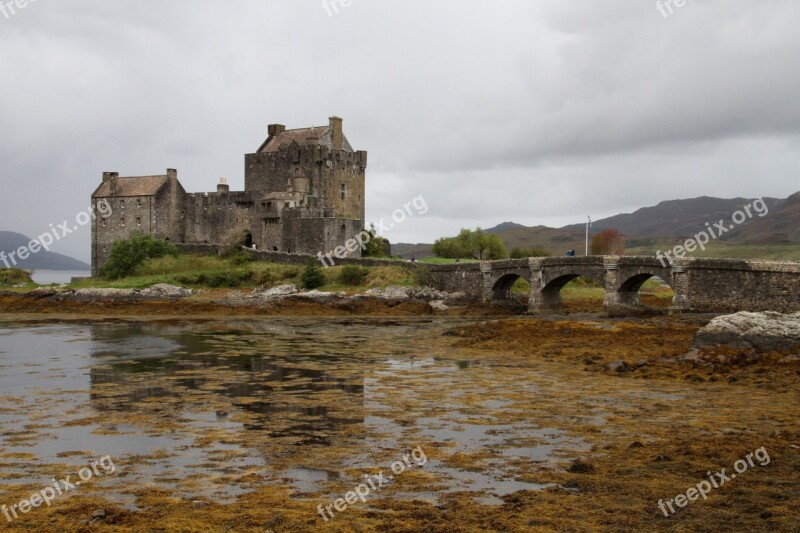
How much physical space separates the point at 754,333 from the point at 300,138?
56.4 m

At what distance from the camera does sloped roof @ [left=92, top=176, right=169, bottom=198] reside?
77.8 meters

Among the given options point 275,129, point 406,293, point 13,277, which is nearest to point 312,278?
point 406,293

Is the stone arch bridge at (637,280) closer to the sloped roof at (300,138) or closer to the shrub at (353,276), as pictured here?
the shrub at (353,276)

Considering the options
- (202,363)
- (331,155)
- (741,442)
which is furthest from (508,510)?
(331,155)

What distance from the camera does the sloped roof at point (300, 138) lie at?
75438 mm

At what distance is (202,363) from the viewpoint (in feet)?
93.0

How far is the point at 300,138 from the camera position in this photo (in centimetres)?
7688

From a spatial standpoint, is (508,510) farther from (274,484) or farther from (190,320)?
(190,320)

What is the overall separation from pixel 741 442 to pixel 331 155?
62.4 meters

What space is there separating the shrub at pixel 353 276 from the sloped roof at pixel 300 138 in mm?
17778

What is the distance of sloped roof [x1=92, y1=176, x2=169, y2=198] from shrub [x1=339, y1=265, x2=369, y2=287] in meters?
25.5

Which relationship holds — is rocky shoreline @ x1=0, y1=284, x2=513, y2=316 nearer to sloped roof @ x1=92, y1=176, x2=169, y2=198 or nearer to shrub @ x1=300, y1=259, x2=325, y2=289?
shrub @ x1=300, y1=259, x2=325, y2=289

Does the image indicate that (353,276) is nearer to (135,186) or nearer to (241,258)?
(241,258)

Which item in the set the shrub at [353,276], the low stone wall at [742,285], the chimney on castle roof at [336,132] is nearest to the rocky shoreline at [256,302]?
the shrub at [353,276]
